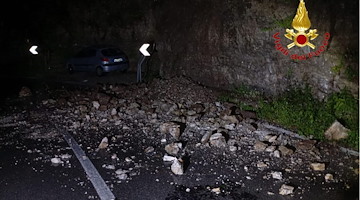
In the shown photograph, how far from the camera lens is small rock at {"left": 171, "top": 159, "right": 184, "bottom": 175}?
22.0 feet

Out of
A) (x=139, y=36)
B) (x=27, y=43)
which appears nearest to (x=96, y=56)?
(x=139, y=36)

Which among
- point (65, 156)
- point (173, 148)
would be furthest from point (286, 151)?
point (65, 156)

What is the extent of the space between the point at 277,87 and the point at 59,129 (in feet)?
20.2

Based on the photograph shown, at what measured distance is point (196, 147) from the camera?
25.9 feet

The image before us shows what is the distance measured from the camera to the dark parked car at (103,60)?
16688mm

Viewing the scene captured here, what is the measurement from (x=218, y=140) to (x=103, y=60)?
1029cm

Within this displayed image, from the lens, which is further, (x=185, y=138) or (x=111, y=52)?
(x=111, y=52)

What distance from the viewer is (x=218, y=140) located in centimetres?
786

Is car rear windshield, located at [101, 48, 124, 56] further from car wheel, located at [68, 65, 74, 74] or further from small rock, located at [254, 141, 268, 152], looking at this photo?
small rock, located at [254, 141, 268, 152]

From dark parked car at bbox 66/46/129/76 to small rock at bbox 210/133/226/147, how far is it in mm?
Answer: 9940

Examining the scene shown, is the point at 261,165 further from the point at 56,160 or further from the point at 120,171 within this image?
the point at 56,160

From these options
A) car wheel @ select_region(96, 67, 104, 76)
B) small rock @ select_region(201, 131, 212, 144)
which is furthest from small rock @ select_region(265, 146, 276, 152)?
car wheel @ select_region(96, 67, 104, 76)

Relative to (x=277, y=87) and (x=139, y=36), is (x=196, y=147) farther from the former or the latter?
(x=139, y=36)

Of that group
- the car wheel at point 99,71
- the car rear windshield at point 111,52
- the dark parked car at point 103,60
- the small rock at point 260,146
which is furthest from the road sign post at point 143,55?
the small rock at point 260,146
